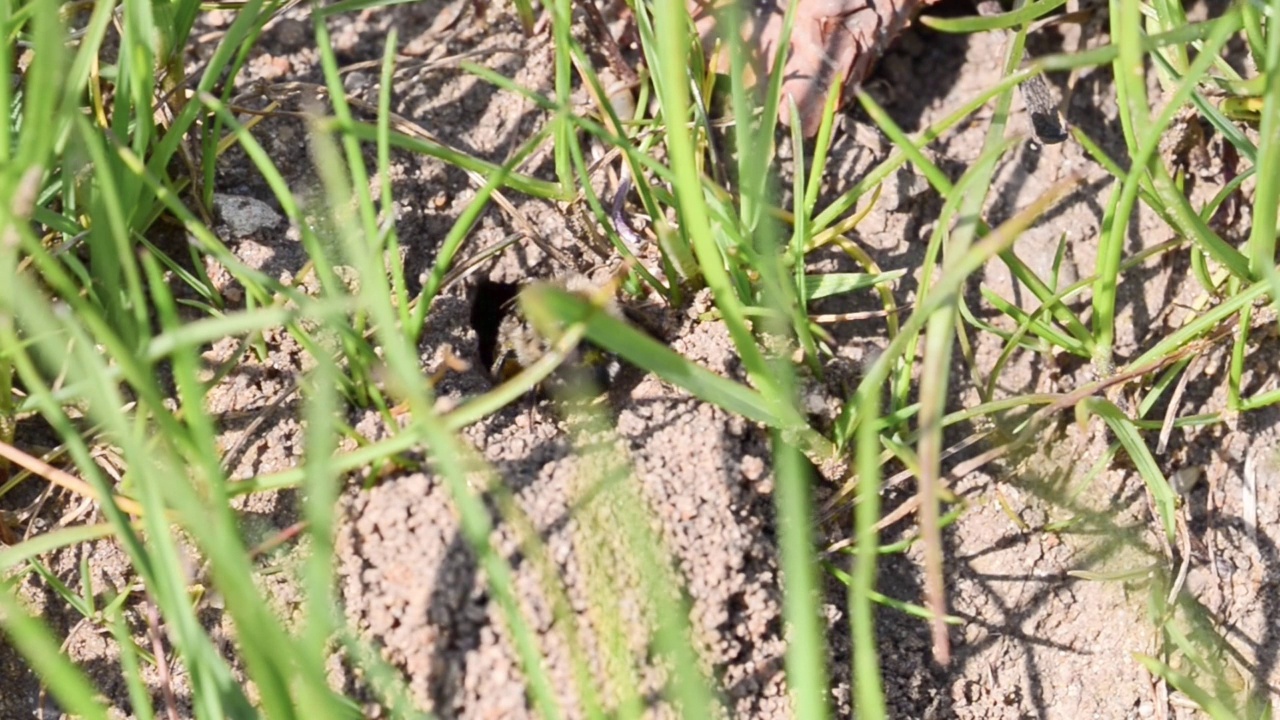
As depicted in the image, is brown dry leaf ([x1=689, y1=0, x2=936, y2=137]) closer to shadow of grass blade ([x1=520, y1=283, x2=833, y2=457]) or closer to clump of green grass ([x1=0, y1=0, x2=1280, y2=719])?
clump of green grass ([x1=0, y1=0, x2=1280, y2=719])

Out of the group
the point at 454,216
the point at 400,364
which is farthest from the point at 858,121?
the point at 400,364

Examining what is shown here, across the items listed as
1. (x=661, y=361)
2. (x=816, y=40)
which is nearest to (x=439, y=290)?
(x=661, y=361)

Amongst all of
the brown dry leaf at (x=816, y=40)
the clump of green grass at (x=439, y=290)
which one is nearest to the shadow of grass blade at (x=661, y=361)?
the clump of green grass at (x=439, y=290)

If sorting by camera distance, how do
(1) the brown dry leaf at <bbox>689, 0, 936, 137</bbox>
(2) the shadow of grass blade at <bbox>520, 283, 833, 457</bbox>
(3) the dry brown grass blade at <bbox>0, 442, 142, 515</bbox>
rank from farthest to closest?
(1) the brown dry leaf at <bbox>689, 0, 936, 137</bbox>
(3) the dry brown grass blade at <bbox>0, 442, 142, 515</bbox>
(2) the shadow of grass blade at <bbox>520, 283, 833, 457</bbox>

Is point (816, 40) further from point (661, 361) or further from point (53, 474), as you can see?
point (53, 474)

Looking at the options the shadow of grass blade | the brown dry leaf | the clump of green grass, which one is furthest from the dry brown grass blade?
the brown dry leaf

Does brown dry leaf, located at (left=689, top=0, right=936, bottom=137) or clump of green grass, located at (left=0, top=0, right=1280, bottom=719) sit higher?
brown dry leaf, located at (left=689, top=0, right=936, bottom=137)

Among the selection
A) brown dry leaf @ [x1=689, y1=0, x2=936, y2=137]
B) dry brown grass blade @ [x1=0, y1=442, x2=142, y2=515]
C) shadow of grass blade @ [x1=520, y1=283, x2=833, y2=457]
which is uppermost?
brown dry leaf @ [x1=689, y1=0, x2=936, y2=137]
